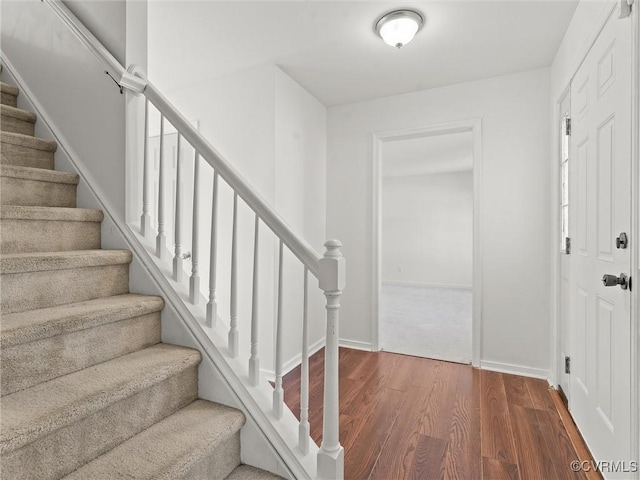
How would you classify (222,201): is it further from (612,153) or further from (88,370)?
(612,153)

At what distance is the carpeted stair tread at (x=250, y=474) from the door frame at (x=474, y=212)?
225 centimetres

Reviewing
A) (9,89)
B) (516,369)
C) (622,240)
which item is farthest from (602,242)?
(9,89)

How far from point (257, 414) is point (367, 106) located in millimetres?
2986

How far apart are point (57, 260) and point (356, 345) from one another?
2.71 meters

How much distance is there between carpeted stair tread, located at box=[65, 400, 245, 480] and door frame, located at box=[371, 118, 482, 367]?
227 cm

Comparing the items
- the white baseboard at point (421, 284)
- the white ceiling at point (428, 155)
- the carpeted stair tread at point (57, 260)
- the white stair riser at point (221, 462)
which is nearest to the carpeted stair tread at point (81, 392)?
the white stair riser at point (221, 462)

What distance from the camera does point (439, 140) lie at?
5031 millimetres

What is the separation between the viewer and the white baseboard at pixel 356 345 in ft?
11.0

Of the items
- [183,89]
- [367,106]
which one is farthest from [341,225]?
[183,89]

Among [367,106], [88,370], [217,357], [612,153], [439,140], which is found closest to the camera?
[88,370]

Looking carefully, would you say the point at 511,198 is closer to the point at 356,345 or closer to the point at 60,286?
the point at 356,345

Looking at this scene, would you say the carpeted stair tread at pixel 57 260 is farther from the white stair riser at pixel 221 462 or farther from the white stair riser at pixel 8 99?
the white stair riser at pixel 8 99

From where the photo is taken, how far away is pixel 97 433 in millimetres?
1011

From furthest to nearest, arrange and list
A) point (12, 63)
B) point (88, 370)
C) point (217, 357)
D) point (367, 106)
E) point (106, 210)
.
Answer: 1. point (367, 106)
2. point (12, 63)
3. point (106, 210)
4. point (217, 357)
5. point (88, 370)
